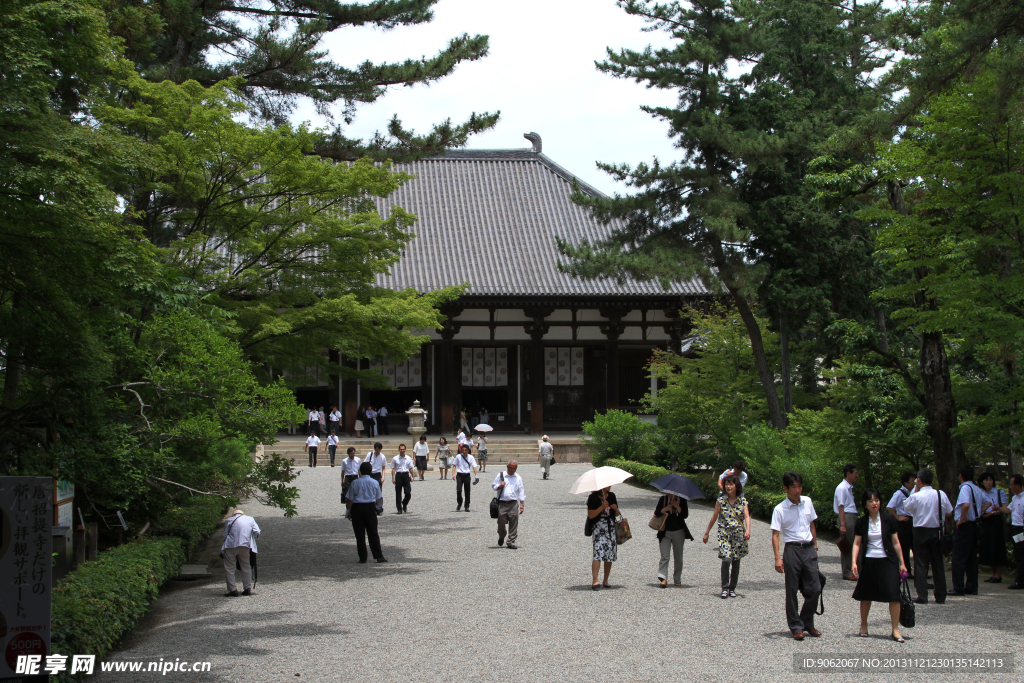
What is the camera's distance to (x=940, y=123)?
36.6 feet

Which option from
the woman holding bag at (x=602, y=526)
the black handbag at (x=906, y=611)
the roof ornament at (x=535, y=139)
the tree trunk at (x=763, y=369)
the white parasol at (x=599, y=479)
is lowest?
the black handbag at (x=906, y=611)

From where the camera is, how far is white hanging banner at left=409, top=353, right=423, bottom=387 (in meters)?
31.1

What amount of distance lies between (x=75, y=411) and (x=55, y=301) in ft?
5.97

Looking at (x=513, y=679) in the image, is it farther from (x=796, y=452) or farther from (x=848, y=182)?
(x=796, y=452)

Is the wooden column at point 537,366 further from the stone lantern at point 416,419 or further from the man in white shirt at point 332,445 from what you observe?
the man in white shirt at point 332,445

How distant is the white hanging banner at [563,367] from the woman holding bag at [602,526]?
21.3 meters

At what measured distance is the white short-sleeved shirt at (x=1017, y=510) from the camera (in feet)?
32.6

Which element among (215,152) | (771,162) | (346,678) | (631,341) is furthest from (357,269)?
(631,341)

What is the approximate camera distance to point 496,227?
107 feet

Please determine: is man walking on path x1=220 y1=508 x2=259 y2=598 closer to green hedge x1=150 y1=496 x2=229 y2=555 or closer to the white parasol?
green hedge x1=150 y1=496 x2=229 y2=555

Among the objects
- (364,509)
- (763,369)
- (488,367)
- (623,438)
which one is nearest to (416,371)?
(488,367)

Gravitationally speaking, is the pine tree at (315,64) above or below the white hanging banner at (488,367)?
above

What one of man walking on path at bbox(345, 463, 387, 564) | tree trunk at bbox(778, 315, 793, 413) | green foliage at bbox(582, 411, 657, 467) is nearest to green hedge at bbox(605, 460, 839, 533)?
green foliage at bbox(582, 411, 657, 467)

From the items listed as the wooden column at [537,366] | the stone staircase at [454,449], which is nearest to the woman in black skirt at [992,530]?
the stone staircase at [454,449]
